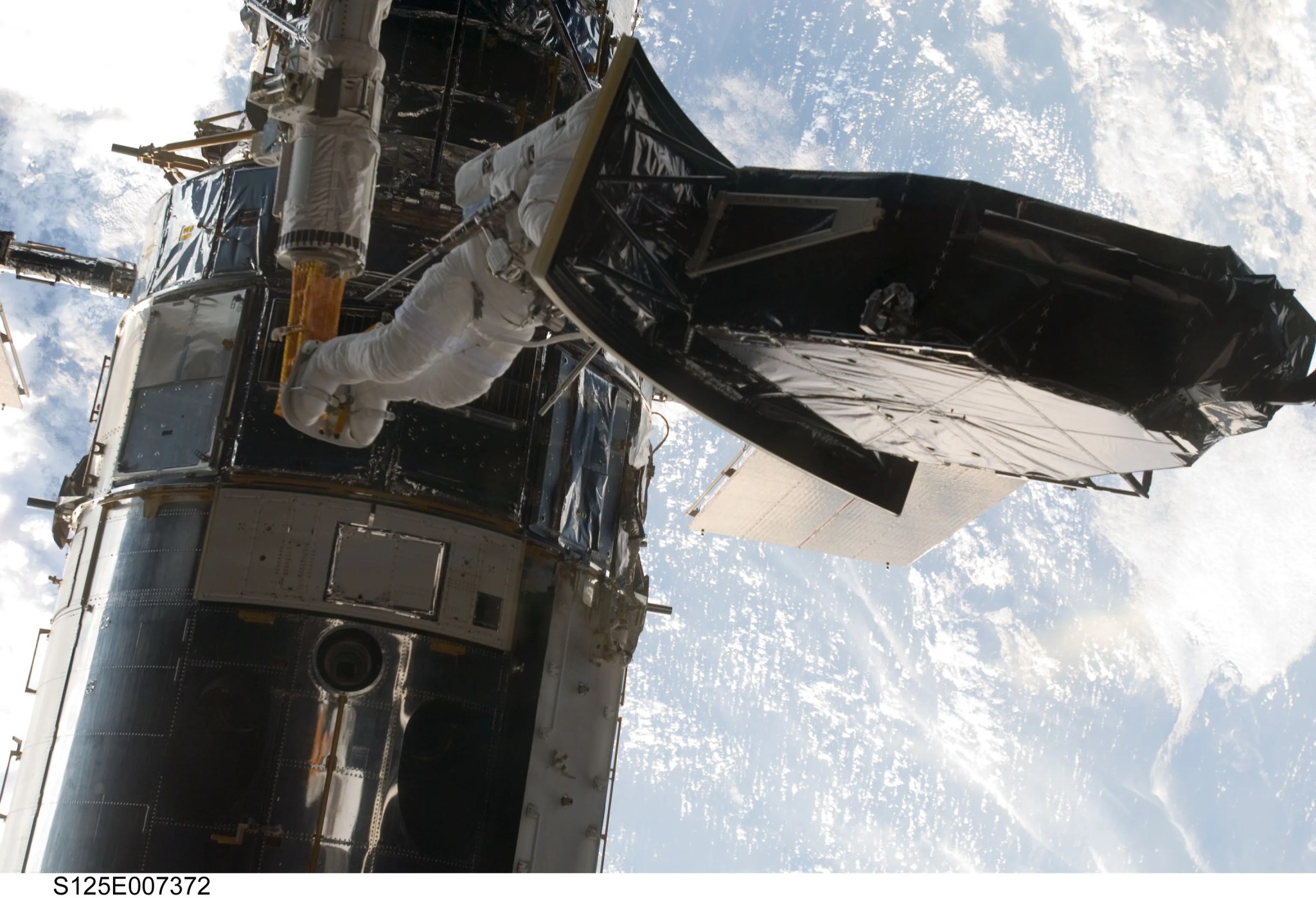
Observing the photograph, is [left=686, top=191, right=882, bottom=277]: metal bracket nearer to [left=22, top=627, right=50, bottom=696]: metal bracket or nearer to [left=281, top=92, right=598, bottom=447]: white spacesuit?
[left=281, top=92, right=598, bottom=447]: white spacesuit

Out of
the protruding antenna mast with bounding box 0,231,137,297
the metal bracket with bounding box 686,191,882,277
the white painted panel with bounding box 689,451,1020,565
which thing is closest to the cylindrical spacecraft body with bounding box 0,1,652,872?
the white painted panel with bounding box 689,451,1020,565

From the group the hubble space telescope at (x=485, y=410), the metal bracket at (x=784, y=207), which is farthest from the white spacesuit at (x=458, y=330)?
the metal bracket at (x=784, y=207)

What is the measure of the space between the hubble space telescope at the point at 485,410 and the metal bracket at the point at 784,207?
0.06ft

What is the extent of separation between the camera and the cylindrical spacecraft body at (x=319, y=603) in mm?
7527

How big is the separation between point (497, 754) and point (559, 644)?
91cm

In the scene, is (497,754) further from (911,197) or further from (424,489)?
(911,197)

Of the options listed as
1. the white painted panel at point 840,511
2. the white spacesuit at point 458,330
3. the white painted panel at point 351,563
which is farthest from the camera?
the white painted panel at point 840,511

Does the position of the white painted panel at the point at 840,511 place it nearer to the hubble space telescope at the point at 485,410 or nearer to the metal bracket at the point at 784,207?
the hubble space telescope at the point at 485,410

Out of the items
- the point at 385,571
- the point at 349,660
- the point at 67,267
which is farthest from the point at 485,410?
the point at 67,267

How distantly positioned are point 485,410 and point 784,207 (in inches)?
144

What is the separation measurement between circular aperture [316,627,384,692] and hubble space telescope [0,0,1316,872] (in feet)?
0.06

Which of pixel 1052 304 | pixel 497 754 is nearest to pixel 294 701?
pixel 497 754

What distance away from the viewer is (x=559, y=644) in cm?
855

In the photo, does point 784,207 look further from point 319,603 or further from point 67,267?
point 67,267
